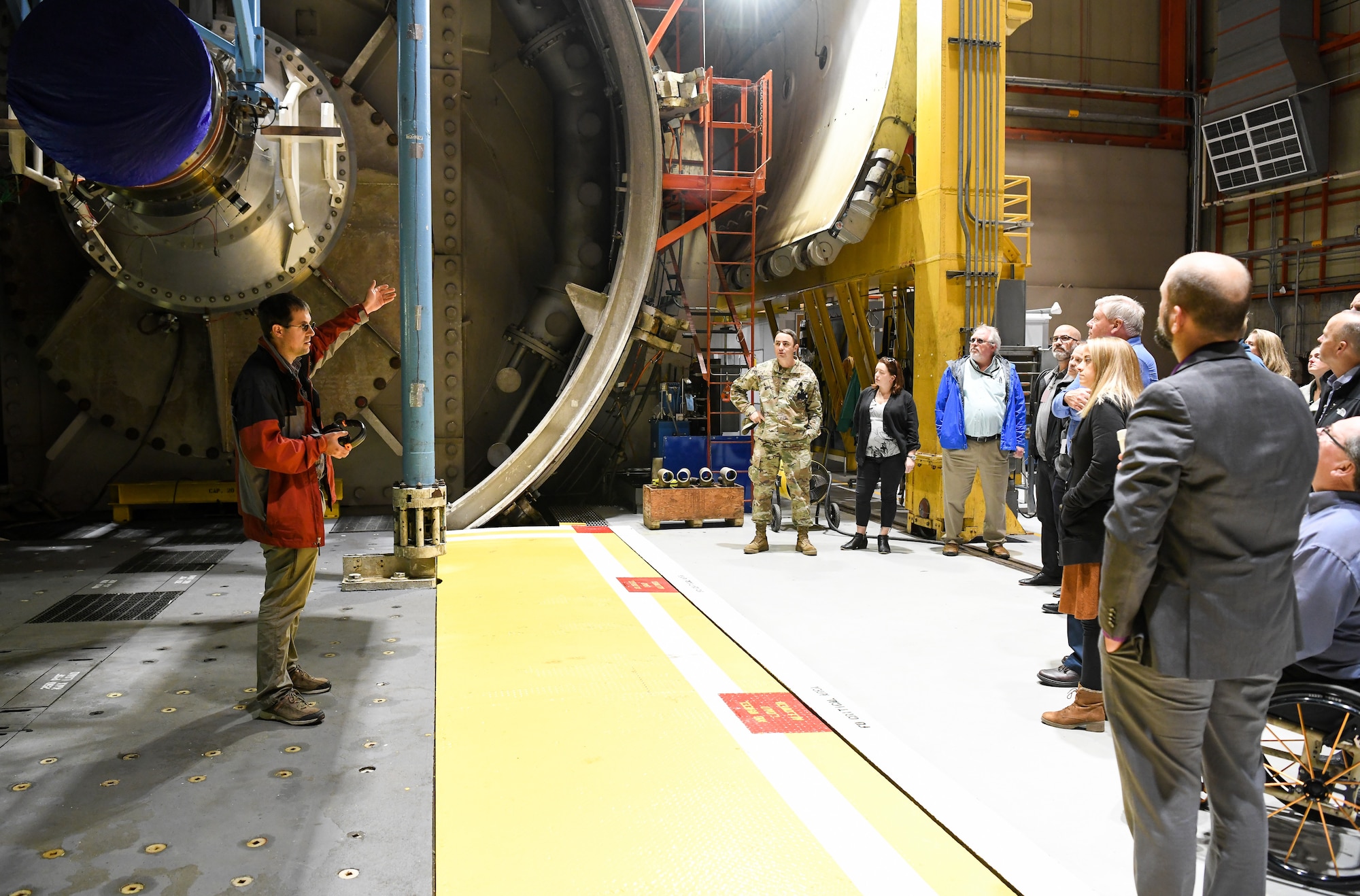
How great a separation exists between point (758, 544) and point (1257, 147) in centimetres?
1151

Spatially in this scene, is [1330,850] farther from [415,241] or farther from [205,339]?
[205,339]

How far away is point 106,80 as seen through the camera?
134 inches

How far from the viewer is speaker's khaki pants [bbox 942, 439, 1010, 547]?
6395 mm

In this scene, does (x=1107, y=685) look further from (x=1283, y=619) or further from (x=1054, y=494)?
(x=1054, y=494)

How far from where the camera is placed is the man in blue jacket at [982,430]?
6262mm

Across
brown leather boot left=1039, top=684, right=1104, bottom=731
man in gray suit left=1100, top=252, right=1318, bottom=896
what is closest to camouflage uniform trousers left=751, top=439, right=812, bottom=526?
brown leather boot left=1039, top=684, right=1104, bottom=731

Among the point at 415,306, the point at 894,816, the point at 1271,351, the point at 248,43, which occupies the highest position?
the point at 248,43

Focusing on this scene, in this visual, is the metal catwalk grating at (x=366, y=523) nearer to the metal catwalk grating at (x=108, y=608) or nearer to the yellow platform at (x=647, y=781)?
the metal catwalk grating at (x=108, y=608)

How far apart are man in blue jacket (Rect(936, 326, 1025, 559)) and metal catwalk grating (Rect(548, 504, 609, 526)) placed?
2.84 metres

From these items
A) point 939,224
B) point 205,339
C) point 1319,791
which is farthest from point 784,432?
point 205,339

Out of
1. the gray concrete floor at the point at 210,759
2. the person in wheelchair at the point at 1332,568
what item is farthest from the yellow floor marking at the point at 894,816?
the gray concrete floor at the point at 210,759

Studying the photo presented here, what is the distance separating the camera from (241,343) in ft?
23.6

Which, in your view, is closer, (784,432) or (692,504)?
(784,432)

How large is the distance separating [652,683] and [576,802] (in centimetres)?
103
